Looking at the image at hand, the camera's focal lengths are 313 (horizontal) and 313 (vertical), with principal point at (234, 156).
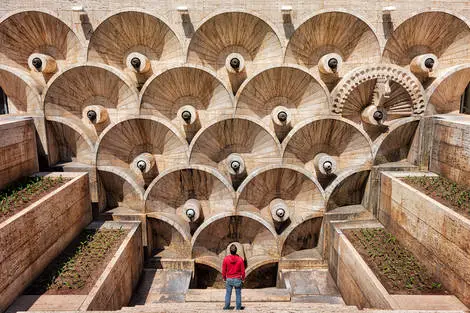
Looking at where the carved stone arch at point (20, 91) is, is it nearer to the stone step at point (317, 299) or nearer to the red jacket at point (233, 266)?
the red jacket at point (233, 266)

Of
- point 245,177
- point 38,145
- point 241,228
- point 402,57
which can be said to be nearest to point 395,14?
point 402,57

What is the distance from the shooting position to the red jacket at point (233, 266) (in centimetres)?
645

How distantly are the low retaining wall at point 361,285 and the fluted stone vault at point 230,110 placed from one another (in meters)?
0.90

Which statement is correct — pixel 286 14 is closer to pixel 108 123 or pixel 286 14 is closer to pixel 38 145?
pixel 108 123

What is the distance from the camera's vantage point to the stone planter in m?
6.18

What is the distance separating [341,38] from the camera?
10.7 m

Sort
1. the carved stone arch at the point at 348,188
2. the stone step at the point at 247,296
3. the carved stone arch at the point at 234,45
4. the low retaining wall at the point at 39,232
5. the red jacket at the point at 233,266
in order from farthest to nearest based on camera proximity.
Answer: the carved stone arch at the point at 234,45
the carved stone arch at the point at 348,188
the stone step at the point at 247,296
the red jacket at the point at 233,266
the low retaining wall at the point at 39,232

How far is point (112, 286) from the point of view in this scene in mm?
7359

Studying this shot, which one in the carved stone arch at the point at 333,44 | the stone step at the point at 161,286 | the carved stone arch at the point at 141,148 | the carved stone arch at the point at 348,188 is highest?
the carved stone arch at the point at 333,44

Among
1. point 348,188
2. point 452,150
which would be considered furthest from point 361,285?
point 452,150

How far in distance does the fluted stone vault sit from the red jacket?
3.51 meters

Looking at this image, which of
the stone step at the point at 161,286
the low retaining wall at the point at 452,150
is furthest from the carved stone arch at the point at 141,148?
→ the low retaining wall at the point at 452,150

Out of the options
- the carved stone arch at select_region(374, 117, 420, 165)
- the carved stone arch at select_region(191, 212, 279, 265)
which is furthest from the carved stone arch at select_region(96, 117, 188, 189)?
the carved stone arch at select_region(374, 117, 420, 165)

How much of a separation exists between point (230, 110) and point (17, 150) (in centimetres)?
638
